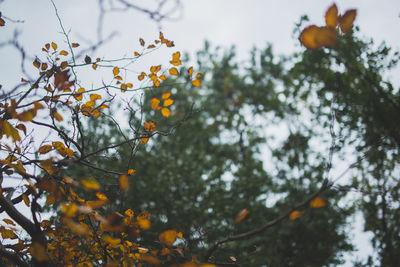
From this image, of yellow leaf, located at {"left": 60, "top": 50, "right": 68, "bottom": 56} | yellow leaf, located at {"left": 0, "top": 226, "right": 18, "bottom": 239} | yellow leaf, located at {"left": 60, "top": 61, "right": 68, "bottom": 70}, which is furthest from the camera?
yellow leaf, located at {"left": 60, "top": 50, "right": 68, "bottom": 56}

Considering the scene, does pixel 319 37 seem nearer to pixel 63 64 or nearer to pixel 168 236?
pixel 168 236

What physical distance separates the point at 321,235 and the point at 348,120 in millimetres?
4475

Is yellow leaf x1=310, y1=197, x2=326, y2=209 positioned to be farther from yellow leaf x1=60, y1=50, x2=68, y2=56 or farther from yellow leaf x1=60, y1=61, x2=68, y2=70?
yellow leaf x1=60, y1=50, x2=68, y2=56

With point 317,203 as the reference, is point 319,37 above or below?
above

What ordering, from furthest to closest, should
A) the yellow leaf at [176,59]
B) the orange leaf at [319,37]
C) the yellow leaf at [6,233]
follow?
the yellow leaf at [176,59] → the yellow leaf at [6,233] → the orange leaf at [319,37]

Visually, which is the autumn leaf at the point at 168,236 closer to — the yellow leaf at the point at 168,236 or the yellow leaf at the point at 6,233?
Result: the yellow leaf at the point at 168,236

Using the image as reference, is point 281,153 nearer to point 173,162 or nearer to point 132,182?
point 173,162

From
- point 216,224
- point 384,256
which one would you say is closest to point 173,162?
point 216,224

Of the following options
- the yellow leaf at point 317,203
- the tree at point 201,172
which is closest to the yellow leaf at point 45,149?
Answer: the tree at point 201,172

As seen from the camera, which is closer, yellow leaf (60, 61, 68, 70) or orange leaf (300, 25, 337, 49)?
orange leaf (300, 25, 337, 49)

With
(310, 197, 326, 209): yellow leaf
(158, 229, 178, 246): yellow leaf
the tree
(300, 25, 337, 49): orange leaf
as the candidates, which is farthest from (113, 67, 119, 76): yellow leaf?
(310, 197, 326, 209): yellow leaf

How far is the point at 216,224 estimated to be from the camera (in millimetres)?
8391

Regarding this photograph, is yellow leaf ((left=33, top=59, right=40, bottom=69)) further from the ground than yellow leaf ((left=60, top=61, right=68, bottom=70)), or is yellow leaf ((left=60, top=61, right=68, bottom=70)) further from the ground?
yellow leaf ((left=33, top=59, right=40, bottom=69))

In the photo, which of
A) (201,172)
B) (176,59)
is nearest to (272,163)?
(201,172)
